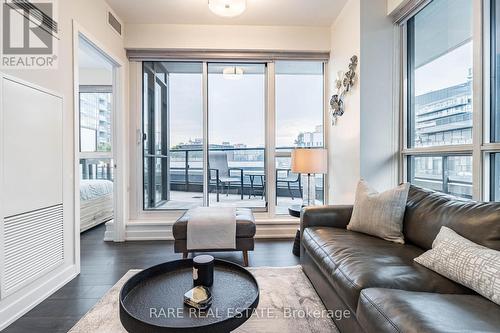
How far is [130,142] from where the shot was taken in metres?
3.65

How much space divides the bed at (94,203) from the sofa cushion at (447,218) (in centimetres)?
400

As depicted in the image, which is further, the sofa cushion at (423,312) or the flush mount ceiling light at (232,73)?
the flush mount ceiling light at (232,73)

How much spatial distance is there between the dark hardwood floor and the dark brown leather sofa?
2.66 feet

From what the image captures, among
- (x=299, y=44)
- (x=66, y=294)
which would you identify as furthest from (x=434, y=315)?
(x=299, y=44)

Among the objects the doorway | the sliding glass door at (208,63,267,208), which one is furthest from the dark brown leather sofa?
the doorway

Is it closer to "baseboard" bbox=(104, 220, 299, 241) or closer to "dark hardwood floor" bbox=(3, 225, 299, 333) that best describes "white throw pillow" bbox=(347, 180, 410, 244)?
"dark hardwood floor" bbox=(3, 225, 299, 333)

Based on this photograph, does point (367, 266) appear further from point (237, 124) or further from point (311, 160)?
point (237, 124)

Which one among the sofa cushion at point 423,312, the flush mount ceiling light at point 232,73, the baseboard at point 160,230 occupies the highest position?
the flush mount ceiling light at point 232,73

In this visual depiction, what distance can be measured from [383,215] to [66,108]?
280cm

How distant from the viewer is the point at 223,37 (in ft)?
11.7

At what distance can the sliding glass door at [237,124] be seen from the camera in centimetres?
382

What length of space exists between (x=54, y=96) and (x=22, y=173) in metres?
0.70
